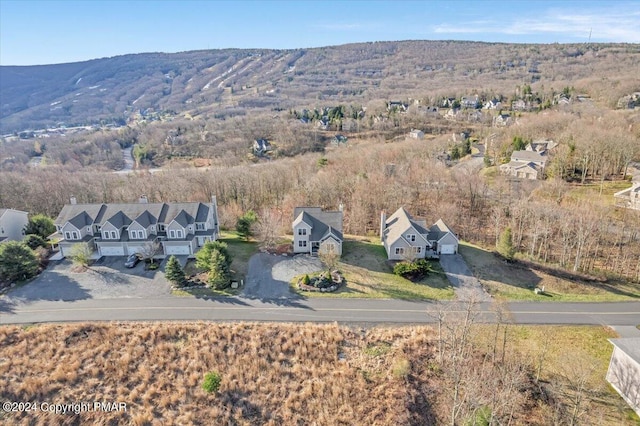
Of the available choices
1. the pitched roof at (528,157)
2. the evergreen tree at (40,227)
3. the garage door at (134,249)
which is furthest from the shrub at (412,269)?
the pitched roof at (528,157)

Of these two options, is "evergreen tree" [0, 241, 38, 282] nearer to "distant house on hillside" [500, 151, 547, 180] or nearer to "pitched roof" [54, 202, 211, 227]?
"pitched roof" [54, 202, 211, 227]

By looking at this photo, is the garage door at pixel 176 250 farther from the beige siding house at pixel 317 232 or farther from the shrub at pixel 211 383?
the shrub at pixel 211 383

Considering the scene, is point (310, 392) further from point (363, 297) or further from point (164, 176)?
point (164, 176)

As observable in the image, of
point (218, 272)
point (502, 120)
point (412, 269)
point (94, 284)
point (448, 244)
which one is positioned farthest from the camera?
point (502, 120)

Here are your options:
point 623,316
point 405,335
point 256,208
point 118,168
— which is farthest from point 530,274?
point 118,168

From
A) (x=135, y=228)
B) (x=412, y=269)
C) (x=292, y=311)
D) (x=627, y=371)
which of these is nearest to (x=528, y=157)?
(x=412, y=269)

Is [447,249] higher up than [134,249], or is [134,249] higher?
[134,249]

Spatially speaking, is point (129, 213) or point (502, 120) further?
point (502, 120)

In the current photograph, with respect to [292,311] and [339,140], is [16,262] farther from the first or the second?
[339,140]
